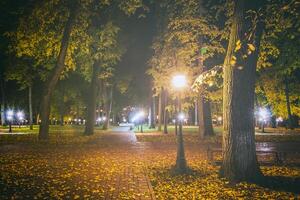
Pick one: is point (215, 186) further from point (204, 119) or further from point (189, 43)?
point (204, 119)

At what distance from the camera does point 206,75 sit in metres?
11.9

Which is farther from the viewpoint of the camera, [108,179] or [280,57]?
[280,57]

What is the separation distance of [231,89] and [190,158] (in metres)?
7.03

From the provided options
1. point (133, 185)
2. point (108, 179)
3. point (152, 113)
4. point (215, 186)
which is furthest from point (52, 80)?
point (152, 113)

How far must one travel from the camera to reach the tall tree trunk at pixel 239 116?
11781 millimetres

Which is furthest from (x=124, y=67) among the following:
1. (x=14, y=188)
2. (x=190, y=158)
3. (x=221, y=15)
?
(x=14, y=188)

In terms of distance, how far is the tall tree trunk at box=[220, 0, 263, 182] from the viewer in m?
11.8

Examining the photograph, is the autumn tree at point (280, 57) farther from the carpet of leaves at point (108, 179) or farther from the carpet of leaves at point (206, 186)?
the carpet of leaves at point (108, 179)

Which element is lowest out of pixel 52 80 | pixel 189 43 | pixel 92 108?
pixel 92 108

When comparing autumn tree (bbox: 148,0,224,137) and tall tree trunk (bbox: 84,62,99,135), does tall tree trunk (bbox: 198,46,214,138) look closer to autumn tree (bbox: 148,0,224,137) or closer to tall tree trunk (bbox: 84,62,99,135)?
autumn tree (bbox: 148,0,224,137)

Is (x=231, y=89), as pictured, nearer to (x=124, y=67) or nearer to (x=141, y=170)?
(x=141, y=170)

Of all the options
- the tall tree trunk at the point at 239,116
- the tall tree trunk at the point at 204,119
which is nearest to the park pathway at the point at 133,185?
the tall tree trunk at the point at 239,116

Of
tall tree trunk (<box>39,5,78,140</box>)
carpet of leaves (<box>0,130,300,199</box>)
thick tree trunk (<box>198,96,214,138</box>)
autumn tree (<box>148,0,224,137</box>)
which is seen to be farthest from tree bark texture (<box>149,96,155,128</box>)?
carpet of leaves (<box>0,130,300,199</box>)

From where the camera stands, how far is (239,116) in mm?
11930
